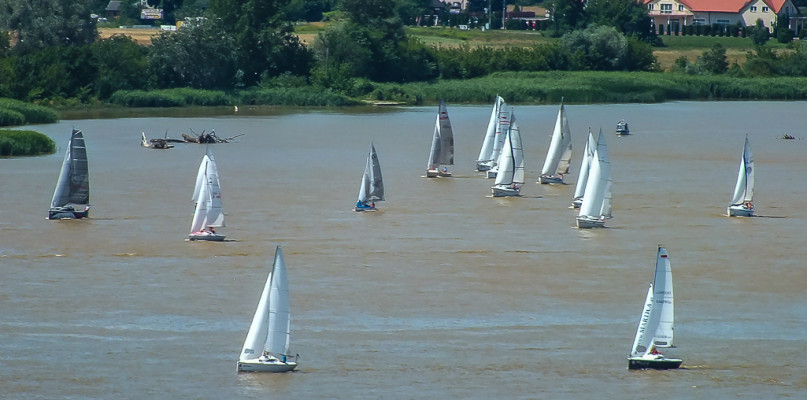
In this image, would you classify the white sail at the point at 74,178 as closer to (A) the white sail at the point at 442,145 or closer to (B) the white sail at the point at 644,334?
(A) the white sail at the point at 442,145

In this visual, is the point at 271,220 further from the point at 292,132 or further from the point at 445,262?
the point at 292,132

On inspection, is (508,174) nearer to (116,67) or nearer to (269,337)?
(269,337)

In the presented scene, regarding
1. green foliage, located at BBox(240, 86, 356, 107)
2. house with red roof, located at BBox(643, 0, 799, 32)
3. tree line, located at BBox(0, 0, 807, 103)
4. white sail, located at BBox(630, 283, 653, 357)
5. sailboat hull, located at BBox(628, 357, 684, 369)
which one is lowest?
green foliage, located at BBox(240, 86, 356, 107)

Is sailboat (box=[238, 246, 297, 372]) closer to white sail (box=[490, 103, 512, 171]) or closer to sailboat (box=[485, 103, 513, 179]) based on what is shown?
sailboat (box=[485, 103, 513, 179])

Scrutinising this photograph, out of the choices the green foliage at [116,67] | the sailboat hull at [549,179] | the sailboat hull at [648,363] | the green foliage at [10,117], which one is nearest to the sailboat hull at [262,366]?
the sailboat hull at [648,363]

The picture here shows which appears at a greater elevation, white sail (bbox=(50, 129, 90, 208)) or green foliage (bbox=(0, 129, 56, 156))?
white sail (bbox=(50, 129, 90, 208))

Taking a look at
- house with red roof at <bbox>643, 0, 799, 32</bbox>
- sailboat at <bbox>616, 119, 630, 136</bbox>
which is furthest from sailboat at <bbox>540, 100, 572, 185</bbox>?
house with red roof at <bbox>643, 0, 799, 32</bbox>

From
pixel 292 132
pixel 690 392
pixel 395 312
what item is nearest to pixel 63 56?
pixel 292 132

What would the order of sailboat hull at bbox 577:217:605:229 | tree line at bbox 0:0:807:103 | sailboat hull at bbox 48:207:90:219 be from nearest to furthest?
sailboat hull at bbox 577:217:605:229, sailboat hull at bbox 48:207:90:219, tree line at bbox 0:0:807:103
